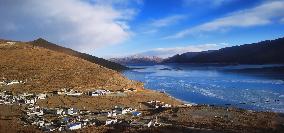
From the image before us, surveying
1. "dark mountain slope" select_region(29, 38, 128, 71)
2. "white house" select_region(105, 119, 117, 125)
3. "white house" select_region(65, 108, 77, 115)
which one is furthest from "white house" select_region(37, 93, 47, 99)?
"dark mountain slope" select_region(29, 38, 128, 71)

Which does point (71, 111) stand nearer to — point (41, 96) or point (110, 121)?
point (110, 121)

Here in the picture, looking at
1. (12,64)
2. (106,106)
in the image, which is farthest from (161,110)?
(12,64)

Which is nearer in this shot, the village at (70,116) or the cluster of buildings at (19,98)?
the village at (70,116)

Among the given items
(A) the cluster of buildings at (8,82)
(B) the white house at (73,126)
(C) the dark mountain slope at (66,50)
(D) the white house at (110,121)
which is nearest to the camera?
(B) the white house at (73,126)

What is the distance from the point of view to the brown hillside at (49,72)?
35878 millimetres

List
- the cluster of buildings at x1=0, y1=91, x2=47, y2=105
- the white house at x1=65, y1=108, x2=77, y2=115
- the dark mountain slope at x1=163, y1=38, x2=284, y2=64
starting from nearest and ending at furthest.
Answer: the white house at x1=65, y1=108, x2=77, y2=115 < the cluster of buildings at x1=0, y1=91, x2=47, y2=105 < the dark mountain slope at x1=163, y1=38, x2=284, y2=64

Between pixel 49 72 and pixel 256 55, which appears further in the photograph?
pixel 256 55

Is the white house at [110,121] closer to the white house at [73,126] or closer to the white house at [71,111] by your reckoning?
the white house at [73,126]

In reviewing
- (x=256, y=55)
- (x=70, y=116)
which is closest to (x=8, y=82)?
(x=70, y=116)

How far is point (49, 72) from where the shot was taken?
4081cm

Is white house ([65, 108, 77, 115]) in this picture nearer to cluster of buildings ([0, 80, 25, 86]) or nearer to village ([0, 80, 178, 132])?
village ([0, 80, 178, 132])

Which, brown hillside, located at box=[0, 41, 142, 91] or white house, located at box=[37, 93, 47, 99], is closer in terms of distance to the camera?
white house, located at box=[37, 93, 47, 99]

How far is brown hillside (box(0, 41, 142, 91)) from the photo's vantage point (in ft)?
118

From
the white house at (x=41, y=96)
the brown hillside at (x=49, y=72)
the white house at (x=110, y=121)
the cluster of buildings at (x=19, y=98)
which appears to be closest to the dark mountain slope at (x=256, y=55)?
the brown hillside at (x=49, y=72)
